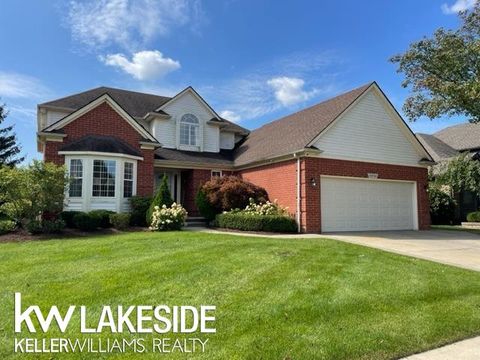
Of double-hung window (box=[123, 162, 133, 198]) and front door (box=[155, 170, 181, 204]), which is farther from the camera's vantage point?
front door (box=[155, 170, 181, 204])

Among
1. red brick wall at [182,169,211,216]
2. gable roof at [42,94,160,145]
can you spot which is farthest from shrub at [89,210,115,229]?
red brick wall at [182,169,211,216]

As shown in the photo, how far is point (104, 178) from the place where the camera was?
54.5ft

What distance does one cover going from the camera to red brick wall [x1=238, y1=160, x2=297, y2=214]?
54.4ft

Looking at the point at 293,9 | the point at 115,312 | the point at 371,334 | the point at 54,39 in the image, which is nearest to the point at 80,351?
→ the point at 115,312

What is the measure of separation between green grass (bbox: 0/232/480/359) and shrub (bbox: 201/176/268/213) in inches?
301

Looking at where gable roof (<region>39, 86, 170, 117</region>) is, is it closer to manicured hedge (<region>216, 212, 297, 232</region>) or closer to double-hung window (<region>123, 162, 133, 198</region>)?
double-hung window (<region>123, 162, 133, 198</region>)

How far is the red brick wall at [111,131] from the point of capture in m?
17.0

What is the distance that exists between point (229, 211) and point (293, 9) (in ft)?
29.9

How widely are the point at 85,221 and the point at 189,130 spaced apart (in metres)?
9.48

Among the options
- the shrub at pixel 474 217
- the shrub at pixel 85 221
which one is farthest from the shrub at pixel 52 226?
the shrub at pixel 474 217

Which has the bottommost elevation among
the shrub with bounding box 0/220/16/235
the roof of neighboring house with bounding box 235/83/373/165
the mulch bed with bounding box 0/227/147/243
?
the mulch bed with bounding box 0/227/147/243

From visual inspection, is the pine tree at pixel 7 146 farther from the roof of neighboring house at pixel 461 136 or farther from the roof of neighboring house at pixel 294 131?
the roof of neighboring house at pixel 461 136

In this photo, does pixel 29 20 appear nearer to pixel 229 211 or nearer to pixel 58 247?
pixel 58 247

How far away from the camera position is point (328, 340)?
4520mm
